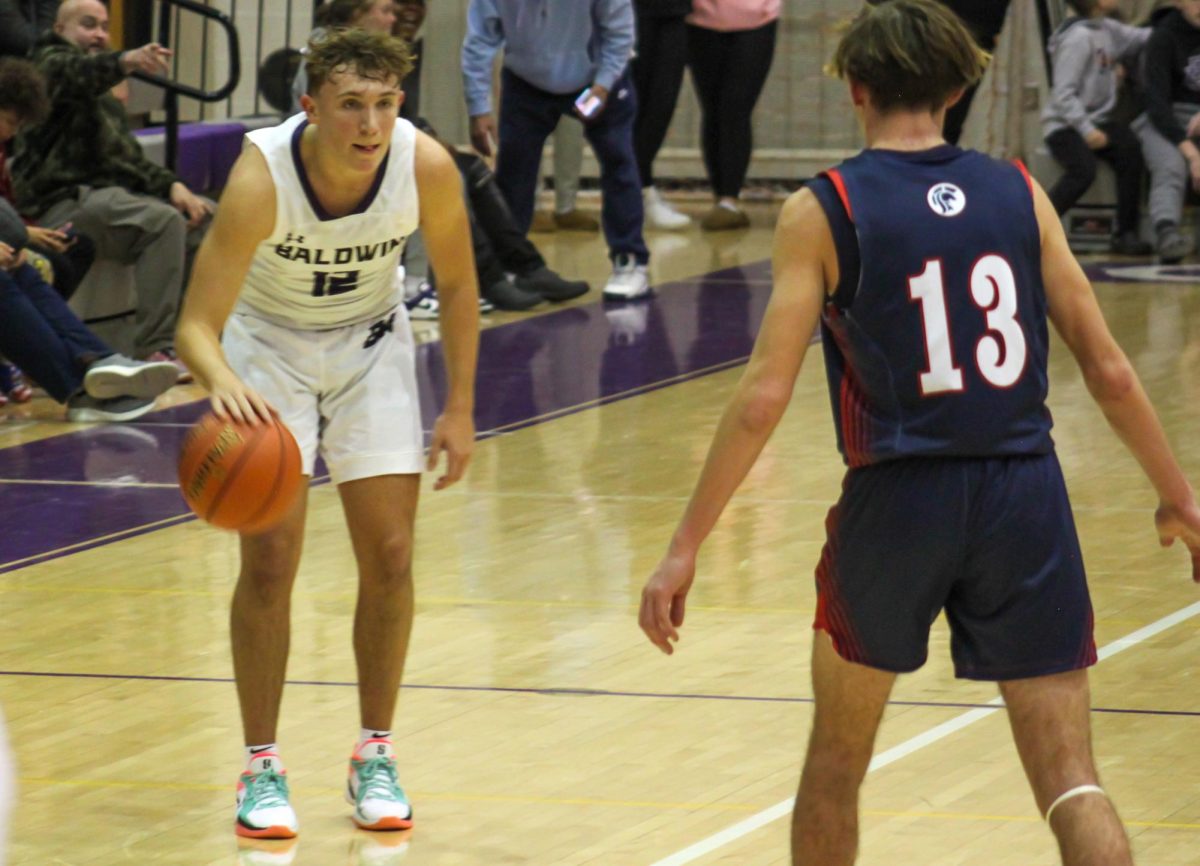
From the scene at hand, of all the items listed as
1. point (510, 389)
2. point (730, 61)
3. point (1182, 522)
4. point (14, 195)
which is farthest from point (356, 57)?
point (730, 61)

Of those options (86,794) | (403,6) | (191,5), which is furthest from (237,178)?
(191,5)

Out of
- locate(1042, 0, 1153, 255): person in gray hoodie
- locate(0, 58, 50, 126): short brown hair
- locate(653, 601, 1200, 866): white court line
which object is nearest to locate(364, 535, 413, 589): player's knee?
locate(653, 601, 1200, 866): white court line

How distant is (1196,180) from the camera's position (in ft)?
40.3

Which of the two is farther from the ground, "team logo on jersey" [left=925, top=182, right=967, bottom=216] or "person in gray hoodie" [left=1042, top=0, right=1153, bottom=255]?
"team logo on jersey" [left=925, top=182, right=967, bottom=216]

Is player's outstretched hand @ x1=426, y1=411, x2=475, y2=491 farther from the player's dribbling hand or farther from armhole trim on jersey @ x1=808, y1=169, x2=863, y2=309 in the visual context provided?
armhole trim on jersey @ x1=808, y1=169, x2=863, y2=309

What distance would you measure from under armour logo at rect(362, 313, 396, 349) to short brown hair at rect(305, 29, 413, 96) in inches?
19.3

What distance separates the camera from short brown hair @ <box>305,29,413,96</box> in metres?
4.09

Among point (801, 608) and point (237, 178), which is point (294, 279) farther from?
point (801, 608)

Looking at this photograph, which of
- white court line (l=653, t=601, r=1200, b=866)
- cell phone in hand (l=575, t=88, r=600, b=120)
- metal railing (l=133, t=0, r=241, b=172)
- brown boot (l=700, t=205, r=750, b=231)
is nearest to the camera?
white court line (l=653, t=601, r=1200, b=866)

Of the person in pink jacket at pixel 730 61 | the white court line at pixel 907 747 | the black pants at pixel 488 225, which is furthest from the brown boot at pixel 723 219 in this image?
the white court line at pixel 907 747

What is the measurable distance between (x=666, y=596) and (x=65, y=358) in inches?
231

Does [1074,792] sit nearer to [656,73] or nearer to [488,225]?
[488,225]

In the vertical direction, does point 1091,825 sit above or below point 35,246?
above

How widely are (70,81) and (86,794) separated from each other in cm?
523
